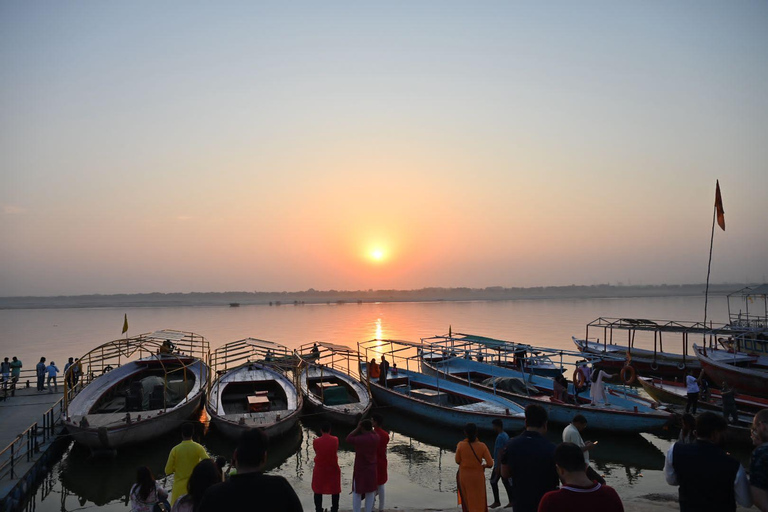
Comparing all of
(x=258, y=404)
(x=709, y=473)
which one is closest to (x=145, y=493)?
(x=709, y=473)

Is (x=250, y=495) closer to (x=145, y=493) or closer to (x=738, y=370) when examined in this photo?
(x=145, y=493)

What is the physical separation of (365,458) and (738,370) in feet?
62.1

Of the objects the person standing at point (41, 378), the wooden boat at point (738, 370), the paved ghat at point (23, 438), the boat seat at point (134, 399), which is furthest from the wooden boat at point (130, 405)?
the wooden boat at point (738, 370)

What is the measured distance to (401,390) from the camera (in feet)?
66.4

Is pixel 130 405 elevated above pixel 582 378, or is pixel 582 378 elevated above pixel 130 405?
pixel 582 378

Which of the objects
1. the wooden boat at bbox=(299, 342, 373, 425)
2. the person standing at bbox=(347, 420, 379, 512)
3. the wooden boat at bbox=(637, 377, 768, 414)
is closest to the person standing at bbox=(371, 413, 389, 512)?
the person standing at bbox=(347, 420, 379, 512)

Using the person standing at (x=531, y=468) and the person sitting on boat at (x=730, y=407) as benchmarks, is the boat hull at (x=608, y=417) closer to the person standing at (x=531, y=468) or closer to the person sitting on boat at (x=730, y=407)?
the person sitting on boat at (x=730, y=407)

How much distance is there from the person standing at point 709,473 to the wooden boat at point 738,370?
18.4m

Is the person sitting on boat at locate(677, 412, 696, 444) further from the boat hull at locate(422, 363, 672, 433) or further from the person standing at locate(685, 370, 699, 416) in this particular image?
the person standing at locate(685, 370, 699, 416)

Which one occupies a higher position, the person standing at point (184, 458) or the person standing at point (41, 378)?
the person standing at point (184, 458)

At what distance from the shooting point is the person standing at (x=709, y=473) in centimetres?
413

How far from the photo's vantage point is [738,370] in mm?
19438

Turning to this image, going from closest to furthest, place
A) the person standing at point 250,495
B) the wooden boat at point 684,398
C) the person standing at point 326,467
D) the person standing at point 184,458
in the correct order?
the person standing at point 250,495 < the person standing at point 184,458 < the person standing at point 326,467 < the wooden boat at point 684,398

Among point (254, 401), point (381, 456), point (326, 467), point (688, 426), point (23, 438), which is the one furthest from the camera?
point (254, 401)
